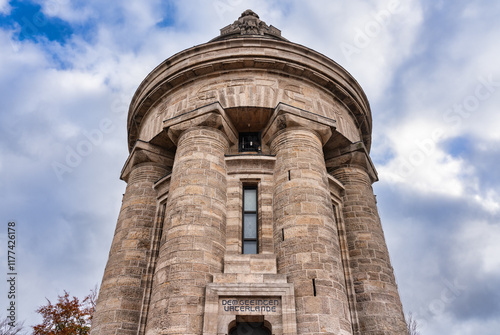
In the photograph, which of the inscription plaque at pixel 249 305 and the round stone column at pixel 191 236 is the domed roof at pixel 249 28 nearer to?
the round stone column at pixel 191 236

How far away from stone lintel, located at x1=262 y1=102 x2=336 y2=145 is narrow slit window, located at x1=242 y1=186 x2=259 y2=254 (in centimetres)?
219

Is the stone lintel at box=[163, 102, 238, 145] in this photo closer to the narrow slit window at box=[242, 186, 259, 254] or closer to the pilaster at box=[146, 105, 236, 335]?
the pilaster at box=[146, 105, 236, 335]

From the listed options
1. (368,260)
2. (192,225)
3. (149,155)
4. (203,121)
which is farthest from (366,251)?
(149,155)

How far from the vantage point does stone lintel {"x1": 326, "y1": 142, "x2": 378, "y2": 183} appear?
1561cm

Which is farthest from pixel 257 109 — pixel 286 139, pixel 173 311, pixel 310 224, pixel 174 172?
pixel 173 311

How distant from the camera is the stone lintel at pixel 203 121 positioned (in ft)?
43.9

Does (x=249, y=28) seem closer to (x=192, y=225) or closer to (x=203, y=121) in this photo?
(x=203, y=121)

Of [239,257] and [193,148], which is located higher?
[193,148]

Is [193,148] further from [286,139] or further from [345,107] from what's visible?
[345,107]

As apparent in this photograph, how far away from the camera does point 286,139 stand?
13.3 metres

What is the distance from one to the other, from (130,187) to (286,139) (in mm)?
6738

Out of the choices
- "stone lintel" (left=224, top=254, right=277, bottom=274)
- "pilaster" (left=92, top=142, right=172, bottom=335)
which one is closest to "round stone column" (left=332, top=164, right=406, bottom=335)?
"stone lintel" (left=224, top=254, right=277, bottom=274)

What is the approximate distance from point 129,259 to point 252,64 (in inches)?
335

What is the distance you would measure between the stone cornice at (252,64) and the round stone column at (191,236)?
3.05 meters
